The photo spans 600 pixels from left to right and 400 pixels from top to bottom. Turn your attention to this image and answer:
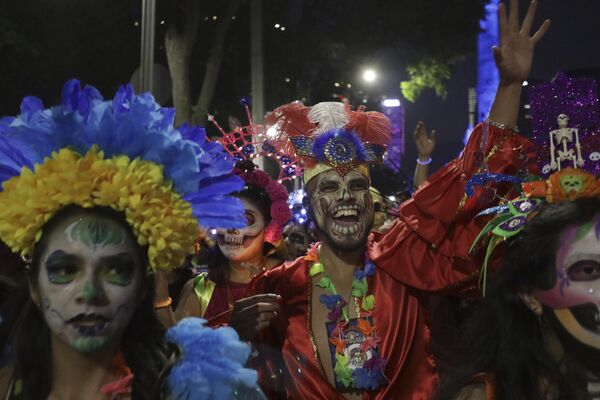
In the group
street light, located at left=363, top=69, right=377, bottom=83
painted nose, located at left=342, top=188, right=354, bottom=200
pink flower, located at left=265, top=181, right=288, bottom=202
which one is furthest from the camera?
street light, located at left=363, top=69, right=377, bottom=83

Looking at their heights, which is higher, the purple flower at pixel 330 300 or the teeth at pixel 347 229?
the teeth at pixel 347 229

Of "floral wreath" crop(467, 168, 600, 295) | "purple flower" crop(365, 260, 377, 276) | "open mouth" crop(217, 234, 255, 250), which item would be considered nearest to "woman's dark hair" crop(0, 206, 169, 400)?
"floral wreath" crop(467, 168, 600, 295)

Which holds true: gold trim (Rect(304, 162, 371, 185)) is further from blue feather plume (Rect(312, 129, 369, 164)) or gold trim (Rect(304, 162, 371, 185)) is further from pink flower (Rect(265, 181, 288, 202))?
pink flower (Rect(265, 181, 288, 202))

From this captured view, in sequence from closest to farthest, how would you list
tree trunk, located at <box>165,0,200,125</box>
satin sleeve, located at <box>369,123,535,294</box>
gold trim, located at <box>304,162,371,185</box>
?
1. satin sleeve, located at <box>369,123,535,294</box>
2. gold trim, located at <box>304,162,371,185</box>
3. tree trunk, located at <box>165,0,200,125</box>

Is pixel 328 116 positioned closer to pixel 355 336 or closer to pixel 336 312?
pixel 336 312

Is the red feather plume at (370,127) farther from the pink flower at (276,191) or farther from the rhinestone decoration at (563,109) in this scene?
the rhinestone decoration at (563,109)

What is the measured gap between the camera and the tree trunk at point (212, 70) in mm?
13945

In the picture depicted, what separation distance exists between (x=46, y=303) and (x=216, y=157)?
76 cm

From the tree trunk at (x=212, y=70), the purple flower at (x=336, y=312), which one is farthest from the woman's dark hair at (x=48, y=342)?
the tree trunk at (x=212, y=70)

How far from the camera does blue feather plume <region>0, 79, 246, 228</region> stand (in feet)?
8.91

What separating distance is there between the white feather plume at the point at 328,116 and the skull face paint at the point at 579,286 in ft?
6.49

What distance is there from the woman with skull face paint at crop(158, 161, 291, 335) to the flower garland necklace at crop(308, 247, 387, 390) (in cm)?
111

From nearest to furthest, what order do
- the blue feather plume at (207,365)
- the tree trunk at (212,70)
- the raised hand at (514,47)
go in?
the blue feather plume at (207,365), the raised hand at (514,47), the tree trunk at (212,70)

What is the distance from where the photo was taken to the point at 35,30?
1409cm
